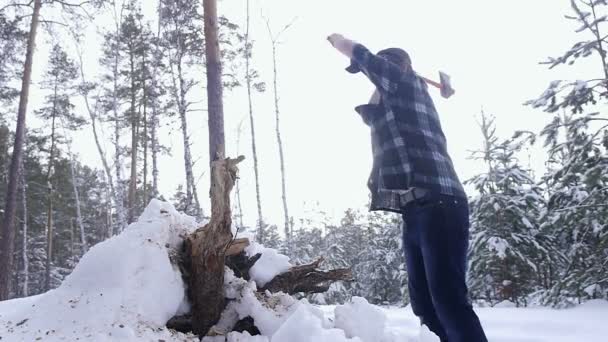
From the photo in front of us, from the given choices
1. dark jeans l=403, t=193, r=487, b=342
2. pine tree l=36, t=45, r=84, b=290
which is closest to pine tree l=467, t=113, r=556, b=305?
dark jeans l=403, t=193, r=487, b=342

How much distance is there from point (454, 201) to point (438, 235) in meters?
0.22

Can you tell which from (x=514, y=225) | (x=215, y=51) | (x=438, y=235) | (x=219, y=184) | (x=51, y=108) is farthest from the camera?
Result: (x=51, y=108)

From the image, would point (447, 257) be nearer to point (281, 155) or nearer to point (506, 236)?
point (506, 236)

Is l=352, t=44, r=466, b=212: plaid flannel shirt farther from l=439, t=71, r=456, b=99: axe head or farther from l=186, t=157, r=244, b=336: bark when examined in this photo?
l=186, t=157, r=244, b=336: bark

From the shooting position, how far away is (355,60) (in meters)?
2.37

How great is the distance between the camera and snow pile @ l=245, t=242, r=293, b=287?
285 centimetres

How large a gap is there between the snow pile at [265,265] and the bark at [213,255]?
0.45 meters

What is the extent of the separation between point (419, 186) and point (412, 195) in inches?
2.5

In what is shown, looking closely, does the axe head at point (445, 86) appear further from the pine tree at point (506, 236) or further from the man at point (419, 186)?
the pine tree at point (506, 236)

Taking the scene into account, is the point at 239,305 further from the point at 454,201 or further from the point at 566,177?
the point at 566,177

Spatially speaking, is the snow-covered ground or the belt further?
the belt

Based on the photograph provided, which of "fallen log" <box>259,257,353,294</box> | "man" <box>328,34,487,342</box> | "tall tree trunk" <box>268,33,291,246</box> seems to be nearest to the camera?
"man" <box>328,34,487,342</box>

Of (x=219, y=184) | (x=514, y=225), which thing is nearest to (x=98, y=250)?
(x=219, y=184)

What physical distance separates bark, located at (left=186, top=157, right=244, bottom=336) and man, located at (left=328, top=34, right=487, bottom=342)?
34.2 inches
